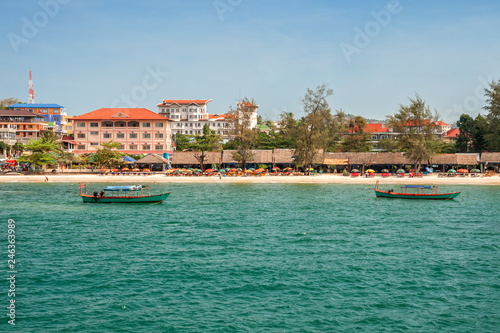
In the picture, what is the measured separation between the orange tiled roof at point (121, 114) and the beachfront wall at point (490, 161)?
187 feet

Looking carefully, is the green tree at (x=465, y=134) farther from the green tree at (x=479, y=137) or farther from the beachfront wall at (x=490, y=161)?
the beachfront wall at (x=490, y=161)

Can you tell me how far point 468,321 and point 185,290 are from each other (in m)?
11.0

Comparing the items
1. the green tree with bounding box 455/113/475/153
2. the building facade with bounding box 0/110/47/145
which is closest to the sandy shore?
the green tree with bounding box 455/113/475/153

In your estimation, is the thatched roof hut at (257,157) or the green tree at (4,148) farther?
the green tree at (4,148)

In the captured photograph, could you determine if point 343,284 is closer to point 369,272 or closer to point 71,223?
point 369,272

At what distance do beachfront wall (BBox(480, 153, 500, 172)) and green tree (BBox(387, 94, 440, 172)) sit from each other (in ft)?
29.3

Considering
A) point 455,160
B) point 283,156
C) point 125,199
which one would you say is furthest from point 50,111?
point 455,160

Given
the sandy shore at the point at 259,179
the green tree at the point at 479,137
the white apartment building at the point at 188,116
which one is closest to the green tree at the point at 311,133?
the sandy shore at the point at 259,179

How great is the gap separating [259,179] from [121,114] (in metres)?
36.7

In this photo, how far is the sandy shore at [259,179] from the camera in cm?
6819

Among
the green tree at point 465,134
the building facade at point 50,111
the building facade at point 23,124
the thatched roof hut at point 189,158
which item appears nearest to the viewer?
the thatched roof hut at point 189,158

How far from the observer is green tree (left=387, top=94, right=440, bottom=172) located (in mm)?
72438

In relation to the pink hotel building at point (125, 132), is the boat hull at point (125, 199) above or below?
below

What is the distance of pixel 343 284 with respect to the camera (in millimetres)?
21188
